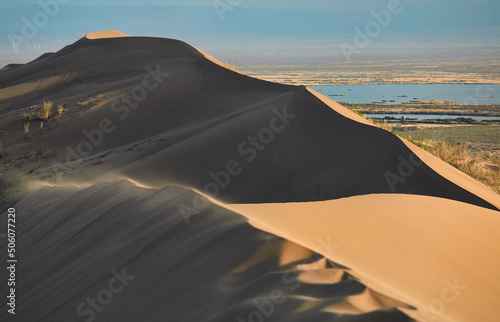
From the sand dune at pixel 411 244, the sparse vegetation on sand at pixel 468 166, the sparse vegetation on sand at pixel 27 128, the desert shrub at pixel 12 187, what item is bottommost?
the sparse vegetation on sand at pixel 468 166

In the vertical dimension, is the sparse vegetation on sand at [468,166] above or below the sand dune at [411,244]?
below

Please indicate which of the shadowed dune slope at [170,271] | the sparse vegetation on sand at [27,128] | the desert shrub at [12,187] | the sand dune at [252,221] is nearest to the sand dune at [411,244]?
the sand dune at [252,221]

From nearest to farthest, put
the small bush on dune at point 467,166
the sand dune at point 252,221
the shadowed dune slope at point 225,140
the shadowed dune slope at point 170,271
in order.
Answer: the shadowed dune slope at point 170,271
the sand dune at point 252,221
the shadowed dune slope at point 225,140
the small bush on dune at point 467,166

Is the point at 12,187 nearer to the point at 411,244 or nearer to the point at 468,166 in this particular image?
the point at 411,244

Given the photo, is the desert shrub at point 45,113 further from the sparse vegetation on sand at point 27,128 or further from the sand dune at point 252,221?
the sand dune at point 252,221

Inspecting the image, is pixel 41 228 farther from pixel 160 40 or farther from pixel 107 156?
pixel 160 40

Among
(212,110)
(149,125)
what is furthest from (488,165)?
(149,125)

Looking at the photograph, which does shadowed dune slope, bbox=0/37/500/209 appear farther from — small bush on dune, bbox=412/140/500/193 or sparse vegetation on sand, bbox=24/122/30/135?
small bush on dune, bbox=412/140/500/193

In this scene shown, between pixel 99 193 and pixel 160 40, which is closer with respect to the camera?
pixel 99 193
